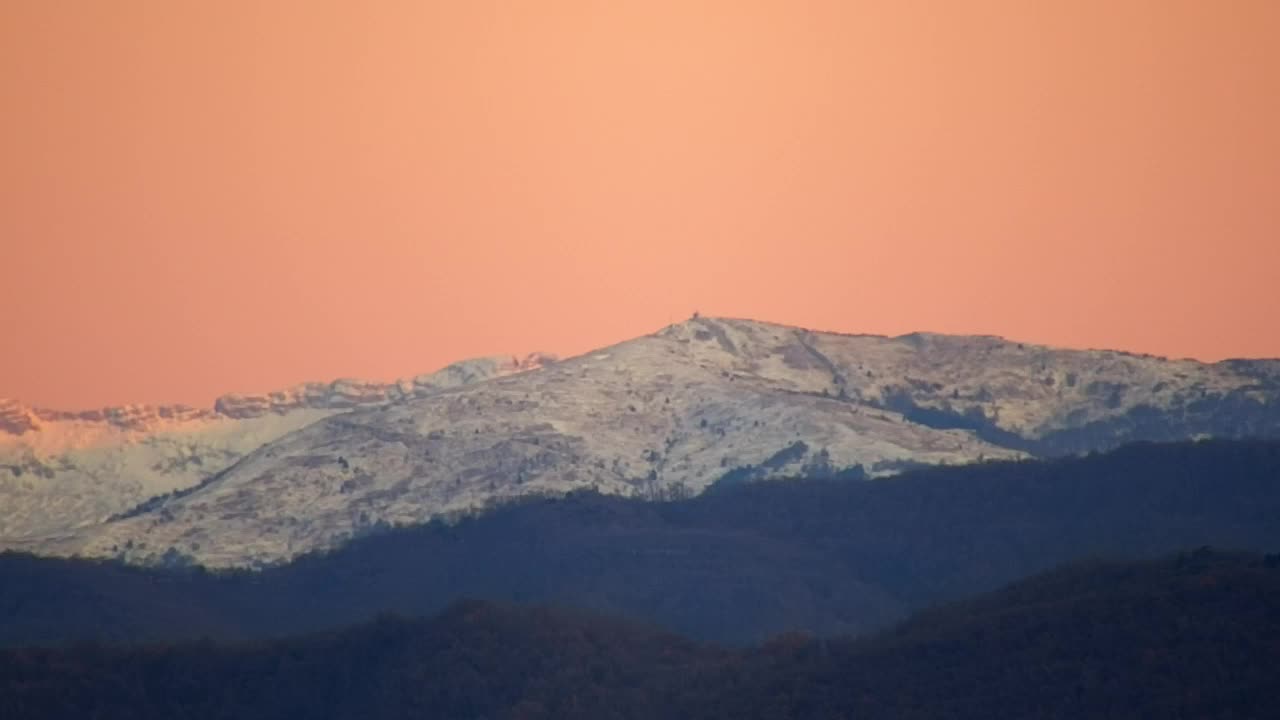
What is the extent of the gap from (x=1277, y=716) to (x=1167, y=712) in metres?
9.68

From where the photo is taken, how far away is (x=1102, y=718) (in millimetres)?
199625

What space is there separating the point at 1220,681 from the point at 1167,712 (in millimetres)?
5551

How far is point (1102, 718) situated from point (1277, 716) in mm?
14499

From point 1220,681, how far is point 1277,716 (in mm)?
10361

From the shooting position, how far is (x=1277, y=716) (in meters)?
190

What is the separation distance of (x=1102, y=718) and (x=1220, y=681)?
9112 mm

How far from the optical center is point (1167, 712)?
197 metres

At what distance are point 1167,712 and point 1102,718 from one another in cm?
502
